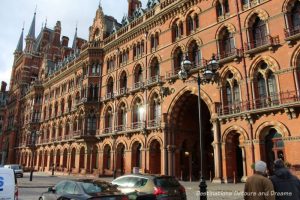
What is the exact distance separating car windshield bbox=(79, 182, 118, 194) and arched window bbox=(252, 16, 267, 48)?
1772cm

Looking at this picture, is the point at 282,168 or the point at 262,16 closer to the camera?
the point at 282,168

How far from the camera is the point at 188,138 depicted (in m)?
29.2

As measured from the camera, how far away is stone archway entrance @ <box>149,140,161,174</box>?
95.1ft

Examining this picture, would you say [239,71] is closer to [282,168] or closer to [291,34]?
[291,34]

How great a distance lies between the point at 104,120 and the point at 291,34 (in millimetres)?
25089

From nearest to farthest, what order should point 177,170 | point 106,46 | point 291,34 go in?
1. point 291,34
2. point 177,170
3. point 106,46

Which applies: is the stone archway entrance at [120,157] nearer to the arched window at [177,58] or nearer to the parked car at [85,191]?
the arched window at [177,58]

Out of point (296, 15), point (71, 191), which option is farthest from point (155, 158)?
point (71, 191)

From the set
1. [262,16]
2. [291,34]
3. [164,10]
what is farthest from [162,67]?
[291,34]

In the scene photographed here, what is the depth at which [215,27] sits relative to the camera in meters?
25.3

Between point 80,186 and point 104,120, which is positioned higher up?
point 104,120

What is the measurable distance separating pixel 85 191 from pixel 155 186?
3509 millimetres

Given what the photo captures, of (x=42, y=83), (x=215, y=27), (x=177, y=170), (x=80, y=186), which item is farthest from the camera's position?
(x=42, y=83)

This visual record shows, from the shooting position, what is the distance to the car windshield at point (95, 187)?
29.4ft
